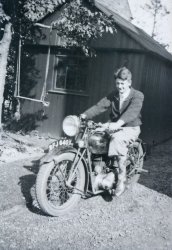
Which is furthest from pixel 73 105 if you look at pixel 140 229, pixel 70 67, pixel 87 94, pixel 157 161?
pixel 140 229

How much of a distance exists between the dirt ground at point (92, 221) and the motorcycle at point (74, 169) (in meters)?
0.25

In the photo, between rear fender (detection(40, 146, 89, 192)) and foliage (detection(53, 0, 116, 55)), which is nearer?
rear fender (detection(40, 146, 89, 192))

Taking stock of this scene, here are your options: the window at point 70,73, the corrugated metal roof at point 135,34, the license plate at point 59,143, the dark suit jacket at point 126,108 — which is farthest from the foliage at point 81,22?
the license plate at point 59,143

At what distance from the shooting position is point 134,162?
5430 millimetres

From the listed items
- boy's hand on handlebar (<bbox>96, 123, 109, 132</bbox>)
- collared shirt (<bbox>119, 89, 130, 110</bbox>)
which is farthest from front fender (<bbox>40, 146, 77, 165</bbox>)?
collared shirt (<bbox>119, 89, 130, 110</bbox>)

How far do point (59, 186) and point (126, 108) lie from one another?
5.37 ft

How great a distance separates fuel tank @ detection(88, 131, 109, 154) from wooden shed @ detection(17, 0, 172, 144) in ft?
15.7

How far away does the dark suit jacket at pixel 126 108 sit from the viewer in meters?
4.73

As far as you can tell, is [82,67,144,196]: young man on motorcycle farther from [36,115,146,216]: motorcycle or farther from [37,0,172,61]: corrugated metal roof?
[37,0,172,61]: corrugated metal roof

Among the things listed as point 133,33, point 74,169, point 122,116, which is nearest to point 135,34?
point 133,33

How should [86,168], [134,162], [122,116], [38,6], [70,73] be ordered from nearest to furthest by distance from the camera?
[86,168]
[122,116]
[134,162]
[38,6]
[70,73]

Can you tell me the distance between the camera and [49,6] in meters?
7.55

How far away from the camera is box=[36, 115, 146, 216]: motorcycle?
13.1ft

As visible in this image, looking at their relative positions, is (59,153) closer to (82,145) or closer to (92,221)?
(82,145)
